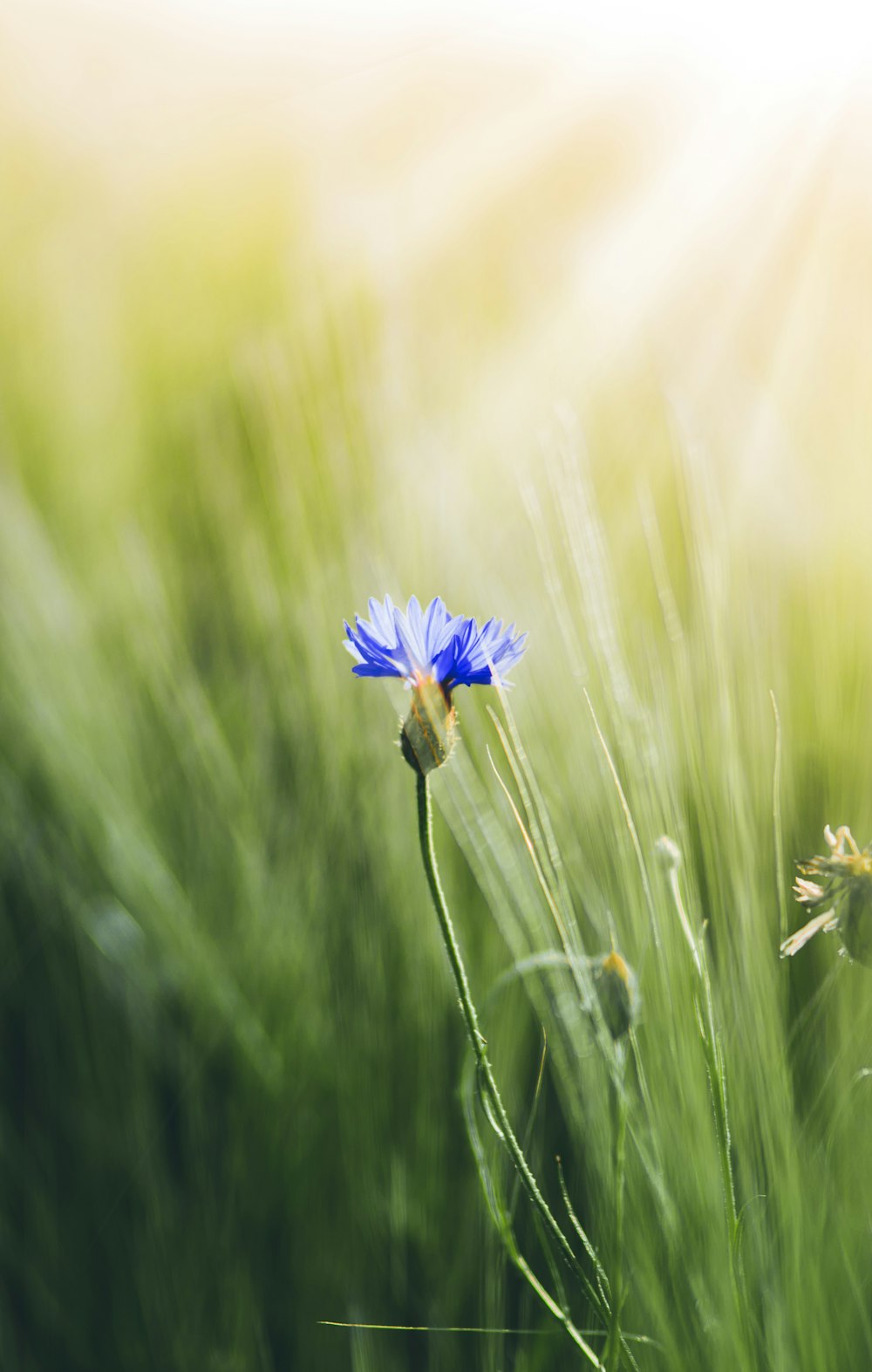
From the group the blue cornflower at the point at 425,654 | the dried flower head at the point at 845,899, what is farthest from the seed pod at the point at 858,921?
the blue cornflower at the point at 425,654

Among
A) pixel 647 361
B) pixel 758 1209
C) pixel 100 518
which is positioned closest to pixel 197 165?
pixel 100 518

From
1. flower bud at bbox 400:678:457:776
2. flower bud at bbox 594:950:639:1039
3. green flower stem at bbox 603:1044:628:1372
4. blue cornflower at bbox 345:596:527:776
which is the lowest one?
green flower stem at bbox 603:1044:628:1372

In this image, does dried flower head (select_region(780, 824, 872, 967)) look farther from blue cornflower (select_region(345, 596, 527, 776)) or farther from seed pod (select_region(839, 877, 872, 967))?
blue cornflower (select_region(345, 596, 527, 776))

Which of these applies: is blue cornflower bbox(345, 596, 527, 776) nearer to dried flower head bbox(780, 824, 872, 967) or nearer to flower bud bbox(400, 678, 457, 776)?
flower bud bbox(400, 678, 457, 776)

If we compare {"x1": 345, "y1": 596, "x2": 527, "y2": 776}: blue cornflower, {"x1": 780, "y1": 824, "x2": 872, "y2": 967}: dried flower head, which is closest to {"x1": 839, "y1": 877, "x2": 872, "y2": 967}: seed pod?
{"x1": 780, "y1": 824, "x2": 872, "y2": 967}: dried flower head

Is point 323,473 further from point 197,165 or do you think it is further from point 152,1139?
point 197,165

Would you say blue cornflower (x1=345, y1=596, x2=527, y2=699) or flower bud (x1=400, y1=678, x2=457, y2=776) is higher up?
blue cornflower (x1=345, y1=596, x2=527, y2=699)

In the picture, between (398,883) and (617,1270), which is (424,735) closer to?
(617,1270)
